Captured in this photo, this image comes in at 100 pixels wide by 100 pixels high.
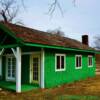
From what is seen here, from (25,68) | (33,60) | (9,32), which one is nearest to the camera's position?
(9,32)

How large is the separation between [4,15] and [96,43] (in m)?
Result: 53.2

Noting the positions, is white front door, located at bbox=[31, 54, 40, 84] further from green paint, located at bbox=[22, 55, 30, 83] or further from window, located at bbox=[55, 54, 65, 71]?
window, located at bbox=[55, 54, 65, 71]

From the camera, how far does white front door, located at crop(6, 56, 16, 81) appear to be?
16405 millimetres

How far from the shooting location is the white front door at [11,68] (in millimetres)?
16405

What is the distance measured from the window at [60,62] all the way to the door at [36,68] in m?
1.46

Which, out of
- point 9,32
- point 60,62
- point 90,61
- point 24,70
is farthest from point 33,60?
point 90,61

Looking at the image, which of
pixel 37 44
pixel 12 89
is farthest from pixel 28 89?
pixel 37 44

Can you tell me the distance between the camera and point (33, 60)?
15.3 metres

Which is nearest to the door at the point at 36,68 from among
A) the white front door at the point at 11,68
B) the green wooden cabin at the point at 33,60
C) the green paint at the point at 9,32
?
the green wooden cabin at the point at 33,60

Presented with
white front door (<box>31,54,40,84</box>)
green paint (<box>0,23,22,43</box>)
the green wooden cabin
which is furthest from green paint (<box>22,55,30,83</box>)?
green paint (<box>0,23,22,43</box>)

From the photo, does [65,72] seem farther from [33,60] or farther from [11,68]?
[11,68]

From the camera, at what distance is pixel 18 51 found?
12.8 m

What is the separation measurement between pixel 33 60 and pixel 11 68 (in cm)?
233

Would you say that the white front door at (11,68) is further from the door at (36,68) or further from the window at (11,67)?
the door at (36,68)
